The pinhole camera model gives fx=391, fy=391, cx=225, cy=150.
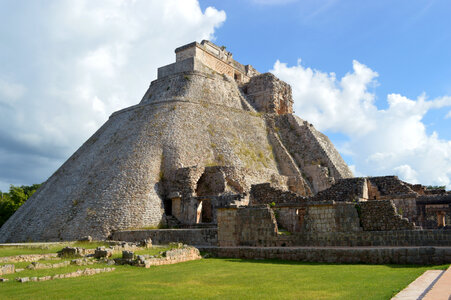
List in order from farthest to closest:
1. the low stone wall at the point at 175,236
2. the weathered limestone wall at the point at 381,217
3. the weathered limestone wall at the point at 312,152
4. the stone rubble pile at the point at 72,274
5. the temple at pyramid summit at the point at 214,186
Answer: the weathered limestone wall at the point at 312,152 < the low stone wall at the point at 175,236 < the temple at pyramid summit at the point at 214,186 < the weathered limestone wall at the point at 381,217 < the stone rubble pile at the point at 72,274

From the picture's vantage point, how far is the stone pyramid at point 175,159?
2503 centimetres

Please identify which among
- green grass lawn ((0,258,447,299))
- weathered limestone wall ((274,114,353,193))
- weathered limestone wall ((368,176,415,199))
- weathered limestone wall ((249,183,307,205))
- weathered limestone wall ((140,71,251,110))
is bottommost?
green grass lawn ((0,258,447,299))

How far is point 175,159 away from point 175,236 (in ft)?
32.5

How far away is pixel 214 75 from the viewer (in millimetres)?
42594

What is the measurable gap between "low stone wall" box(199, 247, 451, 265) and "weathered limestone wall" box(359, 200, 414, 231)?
2034 millimetres

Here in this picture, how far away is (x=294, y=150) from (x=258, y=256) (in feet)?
74.5

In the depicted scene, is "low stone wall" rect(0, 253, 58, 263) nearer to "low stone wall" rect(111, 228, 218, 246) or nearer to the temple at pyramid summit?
"low stone wall" rect(111, 228, 218, 246)

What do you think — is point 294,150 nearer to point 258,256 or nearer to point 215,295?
point 258,256

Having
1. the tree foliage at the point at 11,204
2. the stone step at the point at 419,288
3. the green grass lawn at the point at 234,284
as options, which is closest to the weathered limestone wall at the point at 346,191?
the green grass lawn at the point at 234,284

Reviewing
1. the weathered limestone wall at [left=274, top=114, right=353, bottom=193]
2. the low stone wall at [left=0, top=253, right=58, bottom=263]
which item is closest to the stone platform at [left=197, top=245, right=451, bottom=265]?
the low stone wall at [left=0, top=253, right=58, bottom=263]

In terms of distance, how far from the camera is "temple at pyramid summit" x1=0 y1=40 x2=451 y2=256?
47.5ft

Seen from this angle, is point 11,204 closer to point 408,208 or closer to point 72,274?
point 72,274

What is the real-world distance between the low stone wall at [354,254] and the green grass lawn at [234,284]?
0.70 meters

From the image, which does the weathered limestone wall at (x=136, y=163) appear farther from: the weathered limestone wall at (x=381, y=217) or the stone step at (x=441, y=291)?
the stone step at (x=441, y=291)
